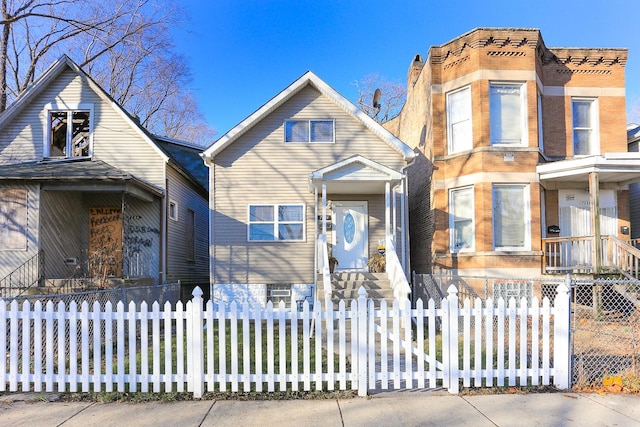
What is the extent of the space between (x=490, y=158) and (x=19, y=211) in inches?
510

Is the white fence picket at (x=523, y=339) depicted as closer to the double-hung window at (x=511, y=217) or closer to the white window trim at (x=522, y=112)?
the double-hung window at (x=511, y=217)

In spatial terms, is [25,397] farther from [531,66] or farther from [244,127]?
[531,66]

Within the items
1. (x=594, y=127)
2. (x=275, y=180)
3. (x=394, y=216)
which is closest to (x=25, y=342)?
(x=275, y=180)

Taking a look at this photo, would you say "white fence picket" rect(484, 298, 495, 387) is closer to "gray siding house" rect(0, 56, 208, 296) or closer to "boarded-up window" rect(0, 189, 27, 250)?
"gray siding house" rect(0, 56, 208, 296)

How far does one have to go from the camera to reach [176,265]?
1447cm

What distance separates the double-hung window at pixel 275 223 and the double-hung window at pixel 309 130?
2.05 meters

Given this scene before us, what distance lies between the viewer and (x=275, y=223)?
12.7m

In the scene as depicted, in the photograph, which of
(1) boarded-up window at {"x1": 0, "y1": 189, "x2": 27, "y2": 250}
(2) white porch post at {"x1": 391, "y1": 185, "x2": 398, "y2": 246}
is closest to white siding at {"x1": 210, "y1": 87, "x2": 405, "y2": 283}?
(2) white porch post at {"x1": 391, "y1": 185, "x2": 398, "y2": 246}

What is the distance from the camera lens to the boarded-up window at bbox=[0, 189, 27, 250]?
11.7 m

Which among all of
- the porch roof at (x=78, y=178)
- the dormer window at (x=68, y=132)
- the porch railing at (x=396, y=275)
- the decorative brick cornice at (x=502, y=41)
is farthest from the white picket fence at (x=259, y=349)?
the dormer window at (x=68, y=132)

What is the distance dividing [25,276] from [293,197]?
7537 millimetres

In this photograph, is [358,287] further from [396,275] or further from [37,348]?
[37,348]

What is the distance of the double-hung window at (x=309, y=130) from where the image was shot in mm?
12992

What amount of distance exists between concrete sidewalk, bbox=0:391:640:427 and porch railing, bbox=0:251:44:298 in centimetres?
755
